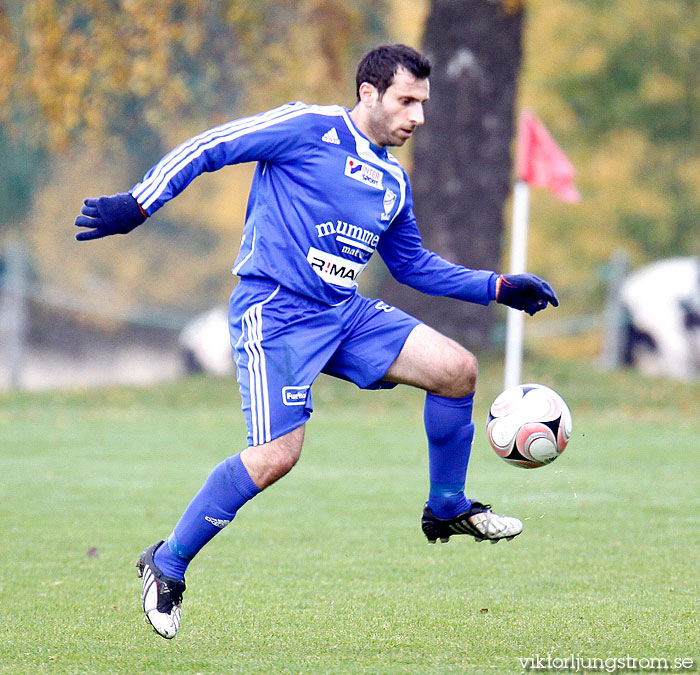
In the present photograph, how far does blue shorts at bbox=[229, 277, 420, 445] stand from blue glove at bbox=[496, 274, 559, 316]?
20.7 inches

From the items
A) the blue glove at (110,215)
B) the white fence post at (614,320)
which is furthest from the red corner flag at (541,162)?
the blue glove at (110,215)

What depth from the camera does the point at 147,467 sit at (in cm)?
935

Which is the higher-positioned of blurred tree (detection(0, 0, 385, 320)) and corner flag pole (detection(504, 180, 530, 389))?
blurred tree (detection(0, 0, 385, 320))

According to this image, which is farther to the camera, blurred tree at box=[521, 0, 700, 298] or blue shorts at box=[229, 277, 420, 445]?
blurred tree at box=[521, 0, 700, 298]

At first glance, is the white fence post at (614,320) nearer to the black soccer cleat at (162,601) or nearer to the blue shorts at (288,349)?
the blue shorts at (288,349)

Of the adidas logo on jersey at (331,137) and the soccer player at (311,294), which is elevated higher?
the adidas logo on jersey at (331,137)

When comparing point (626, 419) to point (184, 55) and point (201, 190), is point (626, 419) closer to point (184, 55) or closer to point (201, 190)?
point (184, 55)

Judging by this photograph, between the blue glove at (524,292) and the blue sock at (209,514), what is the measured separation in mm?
1435

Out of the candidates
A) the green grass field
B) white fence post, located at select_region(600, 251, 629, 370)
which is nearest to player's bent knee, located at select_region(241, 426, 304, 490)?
the green grass field

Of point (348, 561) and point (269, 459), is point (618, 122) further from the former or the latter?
point (269, 459)

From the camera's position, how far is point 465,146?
15359 mm

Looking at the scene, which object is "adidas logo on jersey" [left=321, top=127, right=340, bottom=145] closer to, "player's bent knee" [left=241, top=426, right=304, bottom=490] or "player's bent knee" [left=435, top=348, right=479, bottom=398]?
"player's bent knee" [left=435, top=348, right=479, bottom=398]

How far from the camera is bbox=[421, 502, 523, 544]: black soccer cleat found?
5242mm

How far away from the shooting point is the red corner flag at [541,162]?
1258cm
